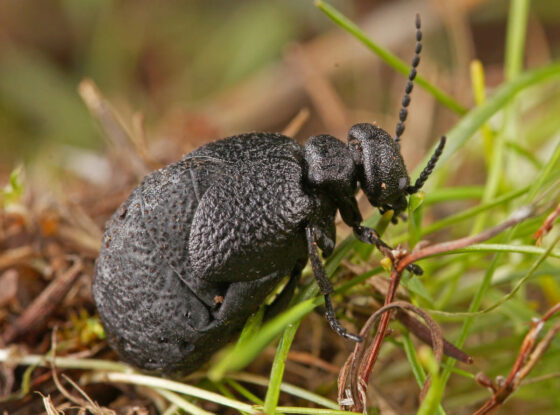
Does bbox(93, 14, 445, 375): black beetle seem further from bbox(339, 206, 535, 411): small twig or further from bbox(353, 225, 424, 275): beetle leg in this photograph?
bbox(339, 206, 535, 411): small twig

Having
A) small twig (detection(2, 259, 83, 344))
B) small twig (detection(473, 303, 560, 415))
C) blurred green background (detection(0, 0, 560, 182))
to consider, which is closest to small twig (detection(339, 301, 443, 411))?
small twig (detection(473, 303, 560, 415))

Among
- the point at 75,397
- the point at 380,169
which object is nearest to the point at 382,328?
the point at 380,169

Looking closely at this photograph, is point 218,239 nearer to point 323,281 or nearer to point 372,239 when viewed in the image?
point 323,281

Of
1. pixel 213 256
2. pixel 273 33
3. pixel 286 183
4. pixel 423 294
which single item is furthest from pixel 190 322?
pixel 273 33

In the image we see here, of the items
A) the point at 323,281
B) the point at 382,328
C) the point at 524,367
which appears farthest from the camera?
the point at 323,281

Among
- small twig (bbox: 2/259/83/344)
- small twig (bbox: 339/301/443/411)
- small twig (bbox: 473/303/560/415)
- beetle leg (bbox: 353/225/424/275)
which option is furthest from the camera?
small twig (bbox: 2/259/83/344)

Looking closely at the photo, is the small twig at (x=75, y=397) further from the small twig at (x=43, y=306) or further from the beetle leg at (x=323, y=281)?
the beetle leg at (x=323, y=281)

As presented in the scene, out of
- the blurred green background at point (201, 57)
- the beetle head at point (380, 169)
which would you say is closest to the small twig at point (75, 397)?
the beetle head at point (380, 169)
